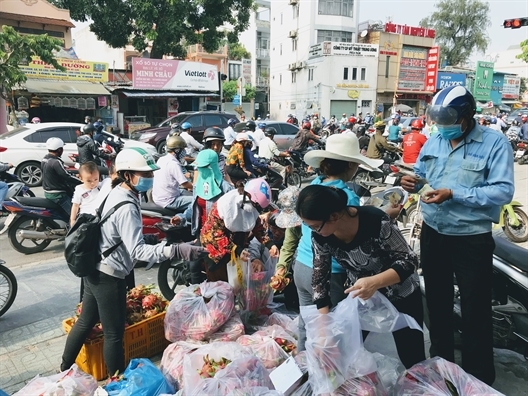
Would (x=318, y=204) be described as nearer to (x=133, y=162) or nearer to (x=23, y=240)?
(x=133, y=162)

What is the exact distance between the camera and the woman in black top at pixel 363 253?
1936 millimetres

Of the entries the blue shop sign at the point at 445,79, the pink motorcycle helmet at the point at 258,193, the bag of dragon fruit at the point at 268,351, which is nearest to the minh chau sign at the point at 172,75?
the pink motorcycle helmet at the point at 258,193

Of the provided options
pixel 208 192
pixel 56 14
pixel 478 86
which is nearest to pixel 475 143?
pixel 208 192

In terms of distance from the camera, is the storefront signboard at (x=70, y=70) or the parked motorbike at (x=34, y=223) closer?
the parked motorbike at (x=34, y=223)

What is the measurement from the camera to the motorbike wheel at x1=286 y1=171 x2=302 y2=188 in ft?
34.3

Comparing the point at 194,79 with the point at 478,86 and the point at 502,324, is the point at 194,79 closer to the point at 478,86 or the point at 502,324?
the point at 502,324

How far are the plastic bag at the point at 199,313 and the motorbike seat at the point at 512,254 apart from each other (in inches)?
75.2

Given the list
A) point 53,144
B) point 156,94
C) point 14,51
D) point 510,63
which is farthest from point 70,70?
point 510,63

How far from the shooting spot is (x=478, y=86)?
141ft

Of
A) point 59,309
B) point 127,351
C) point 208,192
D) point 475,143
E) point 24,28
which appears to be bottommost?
point 59,309

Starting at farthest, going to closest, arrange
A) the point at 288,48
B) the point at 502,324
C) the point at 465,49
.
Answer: the point at 465,49, the point at 288,48, the point at 502,324

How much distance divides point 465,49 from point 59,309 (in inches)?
1930

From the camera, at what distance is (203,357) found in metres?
2.51

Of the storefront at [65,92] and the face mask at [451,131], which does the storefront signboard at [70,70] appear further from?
the face mask at [451,131]
